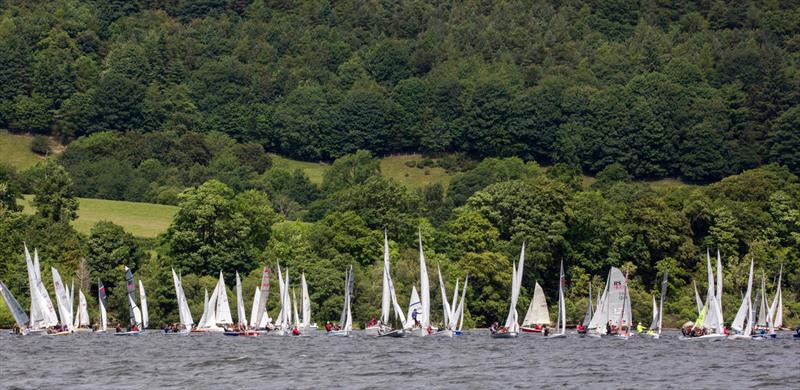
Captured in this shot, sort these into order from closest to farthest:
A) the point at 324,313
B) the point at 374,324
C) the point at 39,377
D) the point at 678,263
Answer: the point at 39,377
the point at 374,324
the point at 324,313
the point at 678,263

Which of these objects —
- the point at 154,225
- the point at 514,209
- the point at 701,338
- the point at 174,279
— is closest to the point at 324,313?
the point at 174,279

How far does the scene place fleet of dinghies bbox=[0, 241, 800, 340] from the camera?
4483 inches

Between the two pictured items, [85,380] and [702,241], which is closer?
[85,380]

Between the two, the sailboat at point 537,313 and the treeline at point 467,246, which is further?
the treeline at point 467,246

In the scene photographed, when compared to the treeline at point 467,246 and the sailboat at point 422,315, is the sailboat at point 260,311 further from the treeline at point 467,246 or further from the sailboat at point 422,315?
the sailboat at point 422,315

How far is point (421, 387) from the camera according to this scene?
73.6m

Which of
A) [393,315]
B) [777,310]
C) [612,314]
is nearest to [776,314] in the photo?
[777,310]

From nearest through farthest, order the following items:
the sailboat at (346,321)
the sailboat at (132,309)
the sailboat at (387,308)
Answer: the sailboat at (387,308), the sailboat at (346,321), the sailboat at (132,309)

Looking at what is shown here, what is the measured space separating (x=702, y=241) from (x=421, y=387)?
81.7 metres

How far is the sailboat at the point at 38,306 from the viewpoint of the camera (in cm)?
Answer: 11681

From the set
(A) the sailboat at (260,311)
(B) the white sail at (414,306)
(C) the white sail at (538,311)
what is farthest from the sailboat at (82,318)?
(C) the white sail at (538,311)

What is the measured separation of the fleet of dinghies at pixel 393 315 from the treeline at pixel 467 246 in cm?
623

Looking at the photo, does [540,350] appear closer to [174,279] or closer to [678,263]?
[174,279]

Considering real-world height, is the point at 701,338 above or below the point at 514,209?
below
